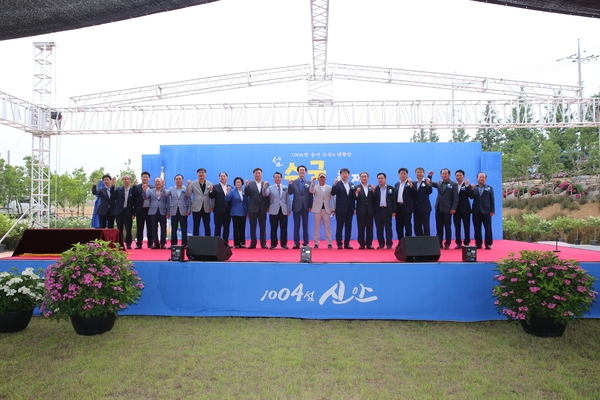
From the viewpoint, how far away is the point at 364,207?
18.4ft

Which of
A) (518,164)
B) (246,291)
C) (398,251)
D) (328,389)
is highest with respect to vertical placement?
(518,164)

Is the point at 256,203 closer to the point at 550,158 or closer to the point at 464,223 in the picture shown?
the point at 464,223

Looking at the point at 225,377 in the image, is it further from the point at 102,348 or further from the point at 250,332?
the point at 102,348

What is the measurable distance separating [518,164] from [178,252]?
2088 cm

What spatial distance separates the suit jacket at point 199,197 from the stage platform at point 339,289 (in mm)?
1978

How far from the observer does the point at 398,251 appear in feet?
13.5

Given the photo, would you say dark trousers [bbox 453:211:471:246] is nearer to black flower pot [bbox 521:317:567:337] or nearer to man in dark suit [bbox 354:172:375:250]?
man in dark suit [bbox 354:172:375:250]

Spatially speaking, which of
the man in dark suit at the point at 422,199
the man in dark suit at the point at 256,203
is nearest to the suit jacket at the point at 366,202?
the man in dark suit at the point at 422,199

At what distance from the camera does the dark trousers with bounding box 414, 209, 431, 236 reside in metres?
5.66

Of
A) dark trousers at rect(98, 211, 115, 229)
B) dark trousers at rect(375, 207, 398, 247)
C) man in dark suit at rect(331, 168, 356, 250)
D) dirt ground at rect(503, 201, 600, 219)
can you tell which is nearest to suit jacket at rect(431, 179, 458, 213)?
dark trousers at rect(375, 207, 398, 247)

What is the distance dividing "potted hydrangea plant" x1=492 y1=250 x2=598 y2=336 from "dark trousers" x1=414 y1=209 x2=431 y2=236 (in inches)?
93.5

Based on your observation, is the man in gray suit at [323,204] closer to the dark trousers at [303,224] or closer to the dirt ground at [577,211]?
the dark trousers at [303,224]

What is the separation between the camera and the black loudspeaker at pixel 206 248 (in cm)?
397

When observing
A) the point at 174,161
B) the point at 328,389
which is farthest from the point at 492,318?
the point at 174,161
